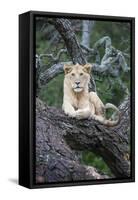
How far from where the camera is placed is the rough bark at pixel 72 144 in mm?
7875

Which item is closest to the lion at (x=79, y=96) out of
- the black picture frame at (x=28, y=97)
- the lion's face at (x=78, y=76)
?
the lion's face at (x=78, y=76)

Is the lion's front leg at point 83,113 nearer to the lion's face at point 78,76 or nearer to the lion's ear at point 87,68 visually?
the lion's face at point 78,76

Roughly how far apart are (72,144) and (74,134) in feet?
0.36

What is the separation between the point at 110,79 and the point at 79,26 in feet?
2.23

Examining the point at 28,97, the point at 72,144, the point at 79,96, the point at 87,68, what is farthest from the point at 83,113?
the point at 28,97

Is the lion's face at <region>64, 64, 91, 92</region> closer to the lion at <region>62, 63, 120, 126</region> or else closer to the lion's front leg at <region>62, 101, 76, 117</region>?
the lion at <region>62, 63, 120, 126</region>

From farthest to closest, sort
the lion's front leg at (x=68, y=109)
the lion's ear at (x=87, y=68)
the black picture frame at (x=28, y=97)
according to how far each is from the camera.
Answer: the lion's ear at (x=87, y=68) < the lion's front leg at (x=68, y=109) < the black picture frame at (x=28, y=97)

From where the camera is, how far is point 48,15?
7.89 metres

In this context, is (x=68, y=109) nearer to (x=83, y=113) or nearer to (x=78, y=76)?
(x=83, y=113)

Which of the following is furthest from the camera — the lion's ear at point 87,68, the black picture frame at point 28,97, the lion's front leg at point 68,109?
the lion's ear at point 87,68

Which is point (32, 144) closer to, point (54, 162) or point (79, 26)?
point (54, 162)

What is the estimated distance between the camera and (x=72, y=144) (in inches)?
318

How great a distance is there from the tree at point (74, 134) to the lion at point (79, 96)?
63mm

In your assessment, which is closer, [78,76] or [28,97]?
[28,97]
